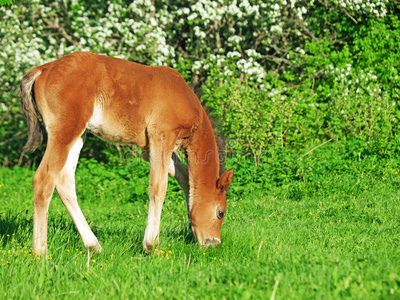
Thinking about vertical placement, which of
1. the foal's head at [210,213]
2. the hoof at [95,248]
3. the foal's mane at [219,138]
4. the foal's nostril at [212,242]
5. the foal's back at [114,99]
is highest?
the foal's back at [114,99]

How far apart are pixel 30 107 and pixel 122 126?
93 centimetres

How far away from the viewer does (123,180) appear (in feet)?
31.0

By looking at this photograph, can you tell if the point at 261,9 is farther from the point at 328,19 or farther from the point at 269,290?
the point at 269,290

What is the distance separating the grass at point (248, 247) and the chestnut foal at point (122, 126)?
1.04 feet

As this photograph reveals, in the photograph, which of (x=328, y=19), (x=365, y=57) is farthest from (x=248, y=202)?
(x=328, y=19)

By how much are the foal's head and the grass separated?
13 centimetres

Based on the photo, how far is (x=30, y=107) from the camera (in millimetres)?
4828

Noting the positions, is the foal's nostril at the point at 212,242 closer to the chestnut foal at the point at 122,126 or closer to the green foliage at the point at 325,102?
the chestnut foal at the point at 122,126

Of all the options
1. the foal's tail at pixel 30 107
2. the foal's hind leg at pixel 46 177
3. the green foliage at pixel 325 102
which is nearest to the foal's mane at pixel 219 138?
the foal's hind leg at pixel 46 177

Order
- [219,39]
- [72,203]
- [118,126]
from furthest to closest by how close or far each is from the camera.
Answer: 1. [219,39]
2. [72,203]
3. [118,126]

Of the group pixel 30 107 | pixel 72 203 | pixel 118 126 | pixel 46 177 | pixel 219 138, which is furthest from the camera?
pixel 219 138

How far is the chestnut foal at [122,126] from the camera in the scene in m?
4.64

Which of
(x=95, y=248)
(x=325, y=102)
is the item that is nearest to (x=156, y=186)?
(x=95, y=248)

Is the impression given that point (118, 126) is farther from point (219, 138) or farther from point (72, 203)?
point (219, 138)
